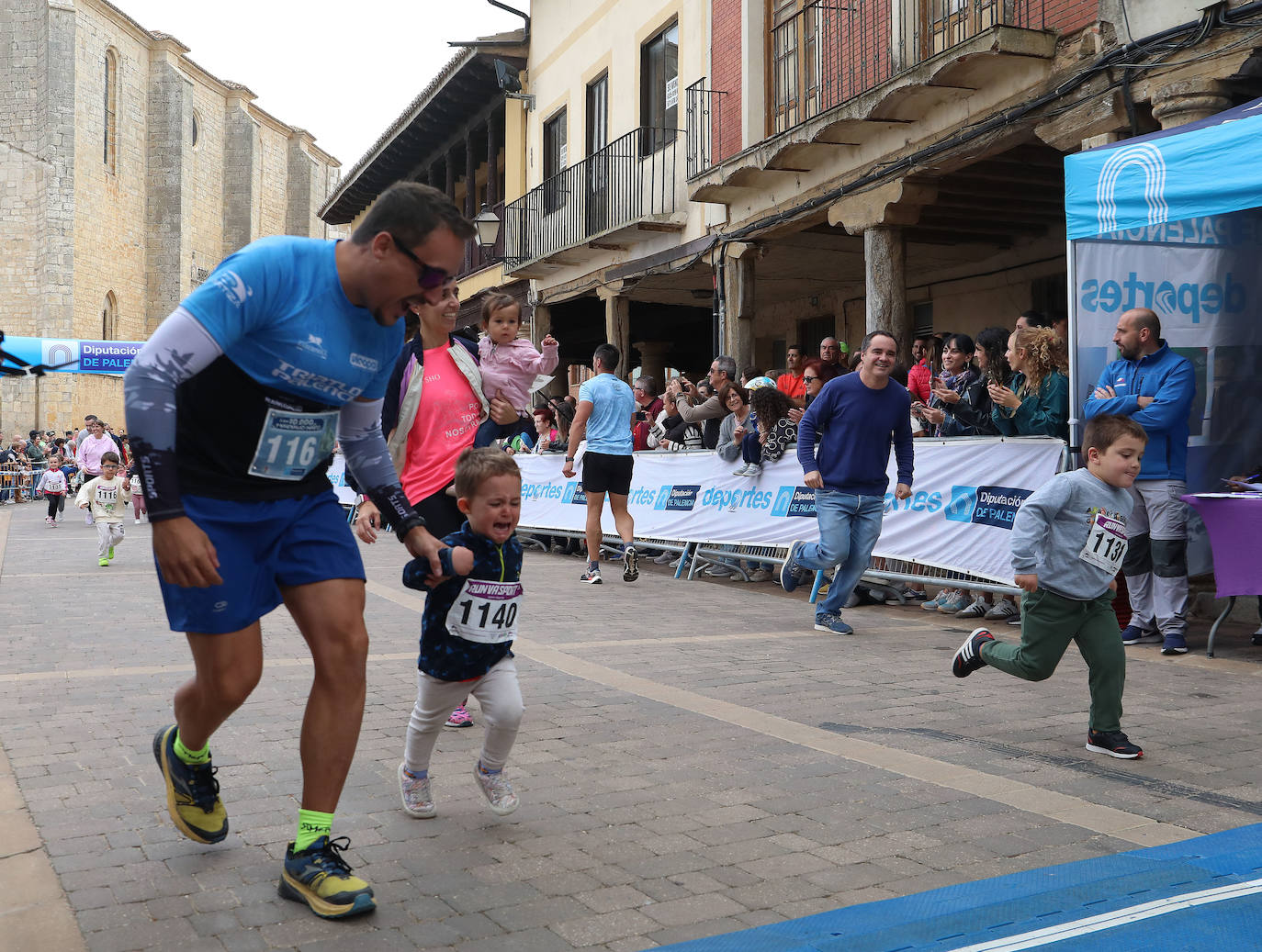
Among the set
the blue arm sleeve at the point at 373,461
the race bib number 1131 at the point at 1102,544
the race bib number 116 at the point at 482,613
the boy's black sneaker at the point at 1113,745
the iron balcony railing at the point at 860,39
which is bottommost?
→ the boy's black sneaker at the point at 1113,745

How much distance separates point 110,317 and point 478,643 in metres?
54.4

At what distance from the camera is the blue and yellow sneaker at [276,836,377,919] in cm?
298

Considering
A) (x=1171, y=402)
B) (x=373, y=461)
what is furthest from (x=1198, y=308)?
(x=373, y=461)

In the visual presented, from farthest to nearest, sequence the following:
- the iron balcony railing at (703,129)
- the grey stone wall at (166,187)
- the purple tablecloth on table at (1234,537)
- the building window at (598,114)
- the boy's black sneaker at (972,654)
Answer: the grey stone wall at (166,187)
the building window at (598,114)
the iron balcony railing at (703,129)
the purple tablecloth on table at (1234,537)
the boy's black sneaker at (972,654)

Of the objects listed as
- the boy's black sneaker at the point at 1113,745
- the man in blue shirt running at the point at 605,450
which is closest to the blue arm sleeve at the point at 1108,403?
the boy's black sneaker at the point at 1113,745

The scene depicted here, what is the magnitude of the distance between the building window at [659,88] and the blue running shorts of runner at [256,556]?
15.0m

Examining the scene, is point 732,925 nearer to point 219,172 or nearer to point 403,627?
point 403,627

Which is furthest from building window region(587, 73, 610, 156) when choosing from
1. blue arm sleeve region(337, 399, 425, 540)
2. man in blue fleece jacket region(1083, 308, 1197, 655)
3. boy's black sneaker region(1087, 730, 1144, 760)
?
blue arm sleeve region(337, 399, 425, 540)

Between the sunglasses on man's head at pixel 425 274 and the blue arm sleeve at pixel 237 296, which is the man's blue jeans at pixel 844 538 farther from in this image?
the blue arm sleeve at pixel 237 296

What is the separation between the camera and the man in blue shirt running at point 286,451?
9.52 feet

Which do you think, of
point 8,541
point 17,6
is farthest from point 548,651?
point 17,6

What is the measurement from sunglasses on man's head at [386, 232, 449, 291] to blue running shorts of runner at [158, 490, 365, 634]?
0.70 m

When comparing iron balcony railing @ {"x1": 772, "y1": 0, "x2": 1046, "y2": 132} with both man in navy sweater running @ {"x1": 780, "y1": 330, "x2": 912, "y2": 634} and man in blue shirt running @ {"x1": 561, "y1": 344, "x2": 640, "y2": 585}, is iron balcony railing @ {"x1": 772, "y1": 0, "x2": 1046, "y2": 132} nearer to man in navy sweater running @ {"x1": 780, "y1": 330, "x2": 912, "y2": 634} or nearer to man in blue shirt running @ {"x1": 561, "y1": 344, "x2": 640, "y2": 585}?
man in navy sweater running @ {"x1": 780, "y1": 330, "x2": 912, "y2": 634}

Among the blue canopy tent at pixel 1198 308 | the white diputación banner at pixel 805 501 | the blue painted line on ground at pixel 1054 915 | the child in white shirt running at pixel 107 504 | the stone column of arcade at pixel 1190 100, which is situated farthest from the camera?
the child in white shirt running at pixel 107 504
